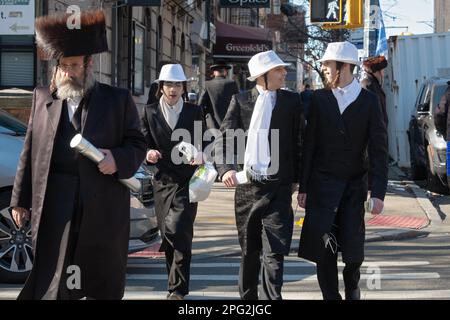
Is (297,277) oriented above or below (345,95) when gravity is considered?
below

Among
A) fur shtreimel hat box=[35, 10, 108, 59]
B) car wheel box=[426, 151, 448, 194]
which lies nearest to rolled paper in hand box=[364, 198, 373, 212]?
fur shtreimel hat box=[35, 10, 108, 59]

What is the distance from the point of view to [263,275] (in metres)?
6.59

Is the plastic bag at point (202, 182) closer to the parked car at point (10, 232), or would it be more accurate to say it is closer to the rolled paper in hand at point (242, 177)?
the rolled paper in hand at point (242, 177)

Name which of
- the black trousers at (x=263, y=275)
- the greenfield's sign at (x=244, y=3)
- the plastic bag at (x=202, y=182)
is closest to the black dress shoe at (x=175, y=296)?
the black trousers at (x=263, y=275)

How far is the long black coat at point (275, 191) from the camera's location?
6.63 meters

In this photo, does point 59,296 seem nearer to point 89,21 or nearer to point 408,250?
point 89,21

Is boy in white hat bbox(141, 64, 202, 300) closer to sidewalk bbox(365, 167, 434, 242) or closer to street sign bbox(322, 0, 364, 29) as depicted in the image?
sidewalk bbox(365, 167, 434, 242)

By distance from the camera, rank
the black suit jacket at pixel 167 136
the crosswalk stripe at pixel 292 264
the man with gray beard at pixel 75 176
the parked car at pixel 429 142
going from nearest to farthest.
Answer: the man with gray beard at pixel 75 176 → the black suit jacket at pixel 167 136 → the crosswalk stripe at pixel 292 264 → the parked car at pixel 429 142

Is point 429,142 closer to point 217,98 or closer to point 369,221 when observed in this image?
point 369,221

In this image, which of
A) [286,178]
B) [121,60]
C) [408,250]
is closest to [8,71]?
[121,60]

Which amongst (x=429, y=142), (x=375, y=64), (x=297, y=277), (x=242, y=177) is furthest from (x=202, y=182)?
(x=429, y=142)

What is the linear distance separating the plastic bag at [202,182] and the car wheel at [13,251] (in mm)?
1721

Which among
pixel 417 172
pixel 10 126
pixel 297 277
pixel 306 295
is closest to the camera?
pixel 306 295

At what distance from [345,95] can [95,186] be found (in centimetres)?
224
